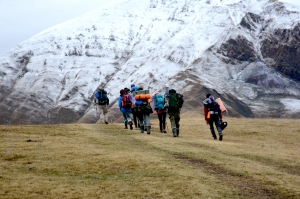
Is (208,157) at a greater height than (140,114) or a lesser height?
lesser

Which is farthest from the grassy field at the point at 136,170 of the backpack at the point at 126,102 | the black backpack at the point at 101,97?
the black backpack at the point at 101,97

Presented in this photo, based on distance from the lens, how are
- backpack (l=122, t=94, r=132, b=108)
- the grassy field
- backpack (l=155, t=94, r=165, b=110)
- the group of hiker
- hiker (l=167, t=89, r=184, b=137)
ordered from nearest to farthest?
the grassy field < the group of hiker < hiker (l=167, t=89, r=184, b=137) < backpack (l=155, t=94, r=165, b=110) < backpack (l=122, t=94, r=132, b=108)

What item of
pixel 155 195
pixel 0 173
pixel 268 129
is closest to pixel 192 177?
pixel 155 195

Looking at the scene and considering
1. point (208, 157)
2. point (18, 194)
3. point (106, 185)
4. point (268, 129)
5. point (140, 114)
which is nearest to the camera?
point (18, 194)

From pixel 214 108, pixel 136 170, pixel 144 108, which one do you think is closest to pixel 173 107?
pixel 144 108

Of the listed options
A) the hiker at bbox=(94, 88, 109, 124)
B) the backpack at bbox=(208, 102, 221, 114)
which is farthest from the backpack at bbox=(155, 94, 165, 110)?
the hiker at bbox=(94, 88, 109, 124)

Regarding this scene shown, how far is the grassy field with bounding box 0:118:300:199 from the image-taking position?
1534 centimetres

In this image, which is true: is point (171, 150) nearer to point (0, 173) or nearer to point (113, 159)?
point (113, 159)

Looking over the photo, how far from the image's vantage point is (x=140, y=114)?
114 ft

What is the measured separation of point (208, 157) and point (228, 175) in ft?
12.9

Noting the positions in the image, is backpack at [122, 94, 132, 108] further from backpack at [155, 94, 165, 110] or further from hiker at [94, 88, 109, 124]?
hiker at [94, 88, 109, 124]

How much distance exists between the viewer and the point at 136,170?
18.5 m

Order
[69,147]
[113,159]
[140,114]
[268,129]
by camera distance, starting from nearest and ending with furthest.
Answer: [113,159] < [69,147] < [140,114] < [268,129]

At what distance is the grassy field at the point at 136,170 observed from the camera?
1534cm
